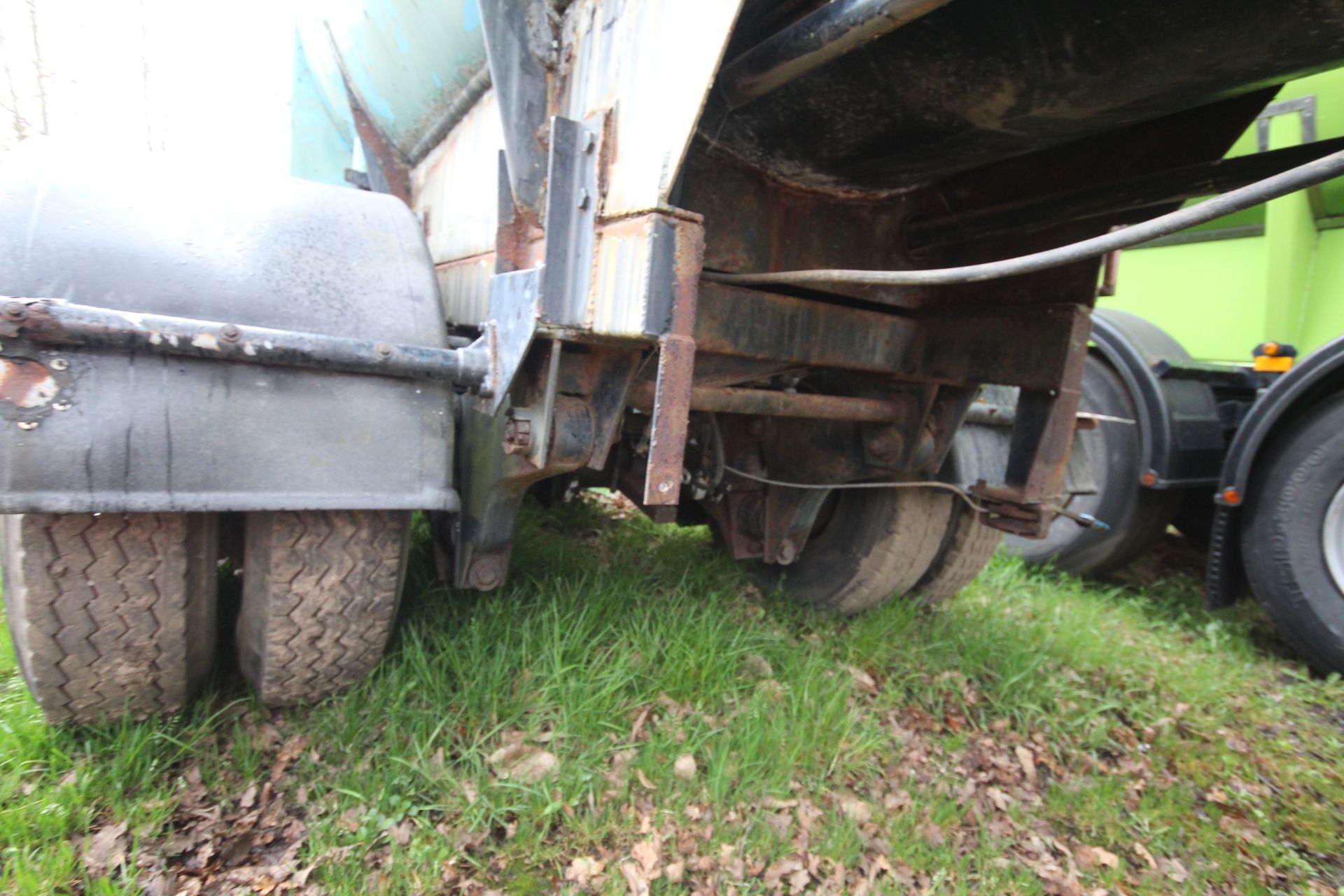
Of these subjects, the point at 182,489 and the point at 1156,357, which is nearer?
the point at 182,489

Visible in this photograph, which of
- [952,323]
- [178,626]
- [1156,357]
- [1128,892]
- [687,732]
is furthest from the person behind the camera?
[1156,357]

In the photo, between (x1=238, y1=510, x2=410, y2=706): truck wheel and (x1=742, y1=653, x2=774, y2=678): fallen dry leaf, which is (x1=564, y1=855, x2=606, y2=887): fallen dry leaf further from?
(x1=742, y1=653, x2=774, y2=678): fallen dry leaf

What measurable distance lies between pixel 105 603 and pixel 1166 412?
13.3 feet

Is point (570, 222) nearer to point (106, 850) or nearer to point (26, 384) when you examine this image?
point (26, 384)

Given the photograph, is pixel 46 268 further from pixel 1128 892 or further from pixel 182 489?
pixel 1128 892

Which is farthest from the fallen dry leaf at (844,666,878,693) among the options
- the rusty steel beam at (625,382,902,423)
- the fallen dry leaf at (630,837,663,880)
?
the fallen dry leaf at (630,837,663,880)

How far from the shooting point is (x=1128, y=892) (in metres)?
1.90

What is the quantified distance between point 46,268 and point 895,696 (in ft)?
7.90

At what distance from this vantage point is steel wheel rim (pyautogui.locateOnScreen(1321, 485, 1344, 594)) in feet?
9.27

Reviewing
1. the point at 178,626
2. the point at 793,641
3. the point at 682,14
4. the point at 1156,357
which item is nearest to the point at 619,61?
the point at 682,14

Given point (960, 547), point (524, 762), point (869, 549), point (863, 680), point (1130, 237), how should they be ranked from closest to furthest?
1. point (1130, 237)
2. point (524, 762)
3. point (863, 680)
4. point (869, 549)
5. point (960, 547)

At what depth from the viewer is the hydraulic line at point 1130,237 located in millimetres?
1010

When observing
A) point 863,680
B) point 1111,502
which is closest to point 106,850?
point 863,680

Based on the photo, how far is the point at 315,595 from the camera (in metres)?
1.58
